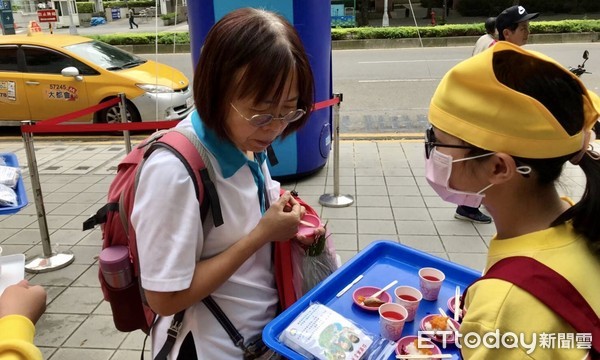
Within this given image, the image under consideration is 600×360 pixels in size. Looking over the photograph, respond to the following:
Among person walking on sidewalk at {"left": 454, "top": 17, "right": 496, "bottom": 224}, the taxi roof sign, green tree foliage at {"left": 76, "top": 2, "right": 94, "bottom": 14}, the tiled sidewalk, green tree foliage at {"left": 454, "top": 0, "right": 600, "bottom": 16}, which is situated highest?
green tree foliage at {"left": 76, "top": 2, "right": 94, "bottom": 14}

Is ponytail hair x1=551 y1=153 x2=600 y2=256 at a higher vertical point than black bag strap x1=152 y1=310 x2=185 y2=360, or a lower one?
higher

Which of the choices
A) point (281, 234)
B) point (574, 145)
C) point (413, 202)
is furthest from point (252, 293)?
point (413, 202)

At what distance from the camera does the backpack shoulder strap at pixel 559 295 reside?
0.94 meters

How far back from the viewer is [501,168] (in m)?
1.10

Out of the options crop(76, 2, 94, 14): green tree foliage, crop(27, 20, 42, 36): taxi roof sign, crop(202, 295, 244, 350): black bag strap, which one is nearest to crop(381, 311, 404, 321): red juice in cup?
crop(202, 295, 244, 350): black bag strap

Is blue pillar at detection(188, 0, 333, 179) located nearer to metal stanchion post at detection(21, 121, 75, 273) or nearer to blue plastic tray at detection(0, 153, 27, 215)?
metal stanchion post at detection(21, 121, 75, 273)

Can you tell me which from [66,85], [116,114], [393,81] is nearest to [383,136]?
[393,81]

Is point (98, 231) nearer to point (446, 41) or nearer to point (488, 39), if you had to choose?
point (488, 39)

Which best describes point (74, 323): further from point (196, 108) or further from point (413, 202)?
point (413, 202)

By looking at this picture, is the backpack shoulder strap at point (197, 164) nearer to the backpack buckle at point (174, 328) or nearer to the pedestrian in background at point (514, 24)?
the backpack buckle at point (174, 328)

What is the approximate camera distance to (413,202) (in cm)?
458

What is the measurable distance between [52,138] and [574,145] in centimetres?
799

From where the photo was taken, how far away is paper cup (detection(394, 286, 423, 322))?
1.53m

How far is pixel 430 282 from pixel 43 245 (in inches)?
127
